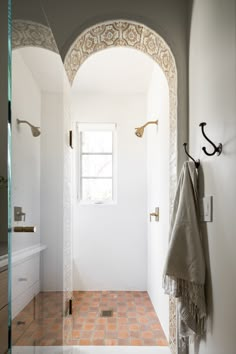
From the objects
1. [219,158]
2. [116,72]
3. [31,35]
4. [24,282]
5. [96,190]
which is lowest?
[24,282]

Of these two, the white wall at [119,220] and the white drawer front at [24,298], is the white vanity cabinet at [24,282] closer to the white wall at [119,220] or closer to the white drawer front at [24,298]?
the white drawer front at [24,298]

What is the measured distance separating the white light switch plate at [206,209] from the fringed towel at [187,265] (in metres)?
0.03

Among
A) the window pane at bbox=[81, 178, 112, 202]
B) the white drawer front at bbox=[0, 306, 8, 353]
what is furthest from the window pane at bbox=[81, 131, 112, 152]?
the white drawer front at bbox=[0, 306, 8, 353]

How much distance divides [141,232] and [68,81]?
7.62 feet

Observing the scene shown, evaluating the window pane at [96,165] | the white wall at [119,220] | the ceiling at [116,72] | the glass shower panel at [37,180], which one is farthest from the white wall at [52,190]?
the window pane at [96,165]

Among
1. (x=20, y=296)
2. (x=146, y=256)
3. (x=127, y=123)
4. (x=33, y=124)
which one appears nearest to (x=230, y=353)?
(x=20, y=296)

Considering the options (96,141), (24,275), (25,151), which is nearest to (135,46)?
(25,151)

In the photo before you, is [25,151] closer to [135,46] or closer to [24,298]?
[24,298]

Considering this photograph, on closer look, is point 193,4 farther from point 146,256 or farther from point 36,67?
point 146,256

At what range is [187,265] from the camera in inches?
58.1

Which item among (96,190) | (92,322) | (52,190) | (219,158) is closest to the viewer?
(219,158)

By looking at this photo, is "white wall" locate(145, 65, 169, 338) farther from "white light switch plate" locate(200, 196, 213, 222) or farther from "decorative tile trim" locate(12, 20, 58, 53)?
"decorative tile trim" locate(12, 20, 58, 53)

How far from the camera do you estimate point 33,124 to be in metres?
1.42

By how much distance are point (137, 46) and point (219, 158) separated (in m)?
1.15
